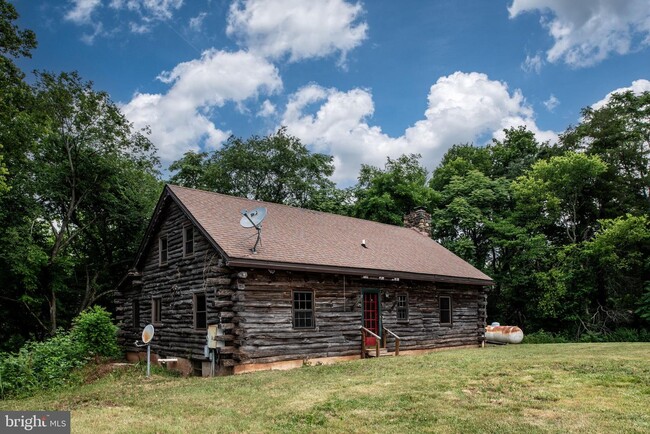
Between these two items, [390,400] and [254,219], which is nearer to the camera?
[390,400]

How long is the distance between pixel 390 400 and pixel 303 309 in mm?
7141

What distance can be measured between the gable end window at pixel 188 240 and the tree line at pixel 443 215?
7448 mm

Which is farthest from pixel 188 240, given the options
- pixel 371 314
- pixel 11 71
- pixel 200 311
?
pixel 11 71

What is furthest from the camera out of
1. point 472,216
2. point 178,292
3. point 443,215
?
point 443,215

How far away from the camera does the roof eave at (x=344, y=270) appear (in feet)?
45.8

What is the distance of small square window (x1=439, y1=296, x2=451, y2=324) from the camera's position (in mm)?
20538

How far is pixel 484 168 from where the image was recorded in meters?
39.0

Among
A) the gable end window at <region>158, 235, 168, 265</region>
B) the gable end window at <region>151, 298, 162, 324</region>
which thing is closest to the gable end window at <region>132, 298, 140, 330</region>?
the gable end window at <region>151, 298, 162, 324</region>

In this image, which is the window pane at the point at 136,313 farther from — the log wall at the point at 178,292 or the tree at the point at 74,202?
the tree at the point at 74,202

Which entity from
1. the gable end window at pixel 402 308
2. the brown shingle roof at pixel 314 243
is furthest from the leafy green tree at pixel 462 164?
the gable end window at pixel 402 308

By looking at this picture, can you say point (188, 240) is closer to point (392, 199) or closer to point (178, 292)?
point (178, 292)

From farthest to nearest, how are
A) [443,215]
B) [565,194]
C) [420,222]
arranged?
[443,215], [565,194], [420,222]

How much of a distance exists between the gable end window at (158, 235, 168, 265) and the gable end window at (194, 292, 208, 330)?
3115 mm

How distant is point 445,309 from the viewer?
20719 mm
